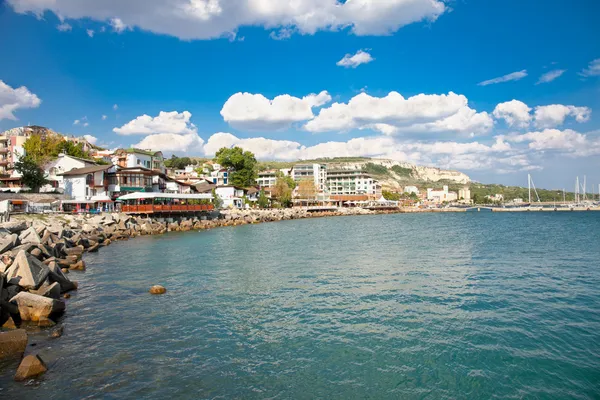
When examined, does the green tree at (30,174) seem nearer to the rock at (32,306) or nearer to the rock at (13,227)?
the rock at (13,227)

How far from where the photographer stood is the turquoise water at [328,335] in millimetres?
9234

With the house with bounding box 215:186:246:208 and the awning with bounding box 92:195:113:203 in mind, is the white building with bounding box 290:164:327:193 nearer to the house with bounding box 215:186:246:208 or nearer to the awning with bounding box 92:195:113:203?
the house with bounding box 215:186:246:208

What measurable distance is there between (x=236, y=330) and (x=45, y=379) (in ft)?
17.8

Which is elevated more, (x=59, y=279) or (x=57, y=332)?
(x=59, y=279)

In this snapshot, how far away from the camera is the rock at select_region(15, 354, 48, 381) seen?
940 centimetres

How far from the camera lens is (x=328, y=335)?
12.3 m

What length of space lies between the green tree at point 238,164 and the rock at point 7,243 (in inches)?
3316

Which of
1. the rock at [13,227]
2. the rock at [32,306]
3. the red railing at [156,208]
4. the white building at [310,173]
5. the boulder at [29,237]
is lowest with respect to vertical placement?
the rock at [32,306]

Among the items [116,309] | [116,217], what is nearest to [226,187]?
[116,217]

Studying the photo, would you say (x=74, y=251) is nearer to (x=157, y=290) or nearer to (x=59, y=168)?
(x=157, y=290)

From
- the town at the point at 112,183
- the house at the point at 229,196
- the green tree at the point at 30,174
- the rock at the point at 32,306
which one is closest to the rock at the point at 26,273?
the rock at the point at 32,306

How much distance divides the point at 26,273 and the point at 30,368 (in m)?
7.21

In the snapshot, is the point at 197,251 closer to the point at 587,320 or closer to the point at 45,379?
the point at 45,379

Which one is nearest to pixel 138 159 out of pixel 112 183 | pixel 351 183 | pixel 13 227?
pixel 112 183
